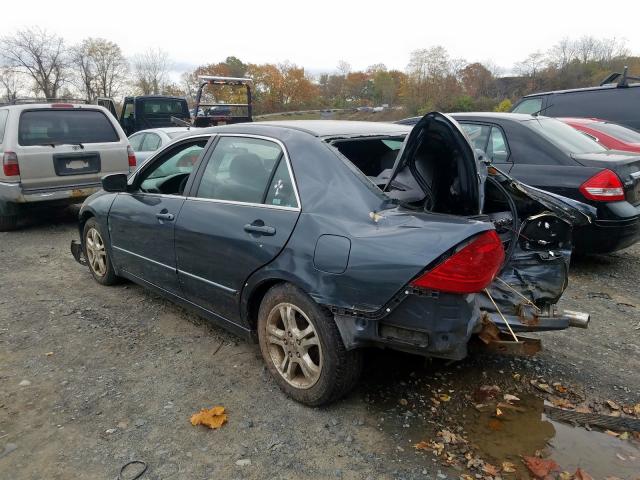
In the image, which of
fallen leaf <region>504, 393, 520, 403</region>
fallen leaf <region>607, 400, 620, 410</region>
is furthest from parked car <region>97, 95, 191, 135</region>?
fallen leaf <region>607, 400, 620, 410</region>

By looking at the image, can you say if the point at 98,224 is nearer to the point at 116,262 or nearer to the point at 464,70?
the point at 116,262

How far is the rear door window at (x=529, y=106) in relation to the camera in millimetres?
8738

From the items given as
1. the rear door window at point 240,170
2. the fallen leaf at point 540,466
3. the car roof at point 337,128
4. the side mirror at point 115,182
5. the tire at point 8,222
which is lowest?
the fallen leaf at point 540,466

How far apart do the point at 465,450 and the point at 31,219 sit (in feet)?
26.3

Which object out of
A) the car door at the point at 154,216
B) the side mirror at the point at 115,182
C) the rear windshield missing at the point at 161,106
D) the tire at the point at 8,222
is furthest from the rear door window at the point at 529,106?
the rear windshield missing at the point at 161,106

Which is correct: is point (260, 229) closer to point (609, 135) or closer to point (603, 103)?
point (609, 135)

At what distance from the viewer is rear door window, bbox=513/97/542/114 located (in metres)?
8.74

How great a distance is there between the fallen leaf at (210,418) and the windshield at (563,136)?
166 inches

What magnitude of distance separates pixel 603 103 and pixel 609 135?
2.25 metres

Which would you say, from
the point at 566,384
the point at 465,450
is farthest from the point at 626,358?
the point at 465,450

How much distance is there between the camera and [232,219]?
10.5 feet

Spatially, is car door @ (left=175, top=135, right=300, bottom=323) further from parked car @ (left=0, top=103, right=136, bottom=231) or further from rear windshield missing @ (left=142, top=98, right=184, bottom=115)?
rear windshield missing @ (left=142, top=98, right=184, bottom=115)

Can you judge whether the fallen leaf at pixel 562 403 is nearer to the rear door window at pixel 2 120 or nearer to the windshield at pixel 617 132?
the windshield at pixel 617 132

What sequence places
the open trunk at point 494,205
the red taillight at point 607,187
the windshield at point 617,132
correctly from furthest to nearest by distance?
1. the windshield at point 617,132
2. the red taillight at point 607,187
3. the open trunk at point 494,205
